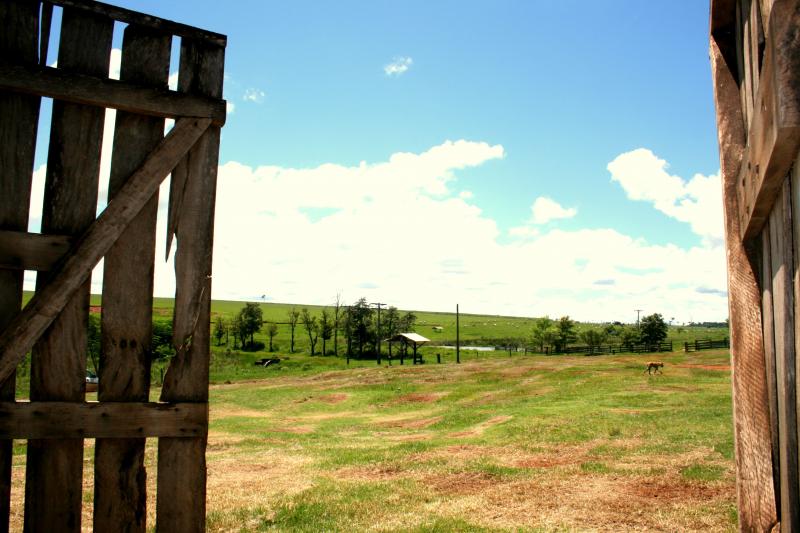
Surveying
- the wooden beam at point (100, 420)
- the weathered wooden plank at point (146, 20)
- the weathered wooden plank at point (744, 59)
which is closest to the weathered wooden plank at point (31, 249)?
the wooden beam at point (100, 420)

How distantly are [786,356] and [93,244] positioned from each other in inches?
125

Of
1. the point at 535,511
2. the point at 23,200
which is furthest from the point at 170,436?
the point at 535,511

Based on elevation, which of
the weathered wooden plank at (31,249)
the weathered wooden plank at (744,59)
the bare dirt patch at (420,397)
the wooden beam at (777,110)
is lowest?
the bare dirt patch at (420,397)

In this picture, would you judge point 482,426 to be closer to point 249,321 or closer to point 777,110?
point 777,110

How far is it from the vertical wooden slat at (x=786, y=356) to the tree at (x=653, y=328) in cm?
10073

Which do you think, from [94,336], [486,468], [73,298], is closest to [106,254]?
[73,298]

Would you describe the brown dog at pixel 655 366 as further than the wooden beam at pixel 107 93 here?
Yes

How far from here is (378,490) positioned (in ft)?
32.7

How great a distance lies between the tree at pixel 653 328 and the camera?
9594 cm

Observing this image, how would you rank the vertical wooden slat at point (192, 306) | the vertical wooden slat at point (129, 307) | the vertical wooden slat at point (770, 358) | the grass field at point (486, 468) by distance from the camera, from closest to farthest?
the vertical wooden slat at point (770, 358) → the vertical wooden slat at point (129, 307) → the vertical wooden slat at point (192, 306) → the grass field at point (486, 468)

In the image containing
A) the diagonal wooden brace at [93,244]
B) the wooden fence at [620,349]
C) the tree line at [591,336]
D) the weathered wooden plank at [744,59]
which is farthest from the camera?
the tree line at [591,336]

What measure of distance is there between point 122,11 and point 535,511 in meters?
7.64

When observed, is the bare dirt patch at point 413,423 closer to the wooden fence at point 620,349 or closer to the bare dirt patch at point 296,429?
the bare dirt patch at point 296,429

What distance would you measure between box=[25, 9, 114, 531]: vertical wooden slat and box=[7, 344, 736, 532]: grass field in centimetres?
519
